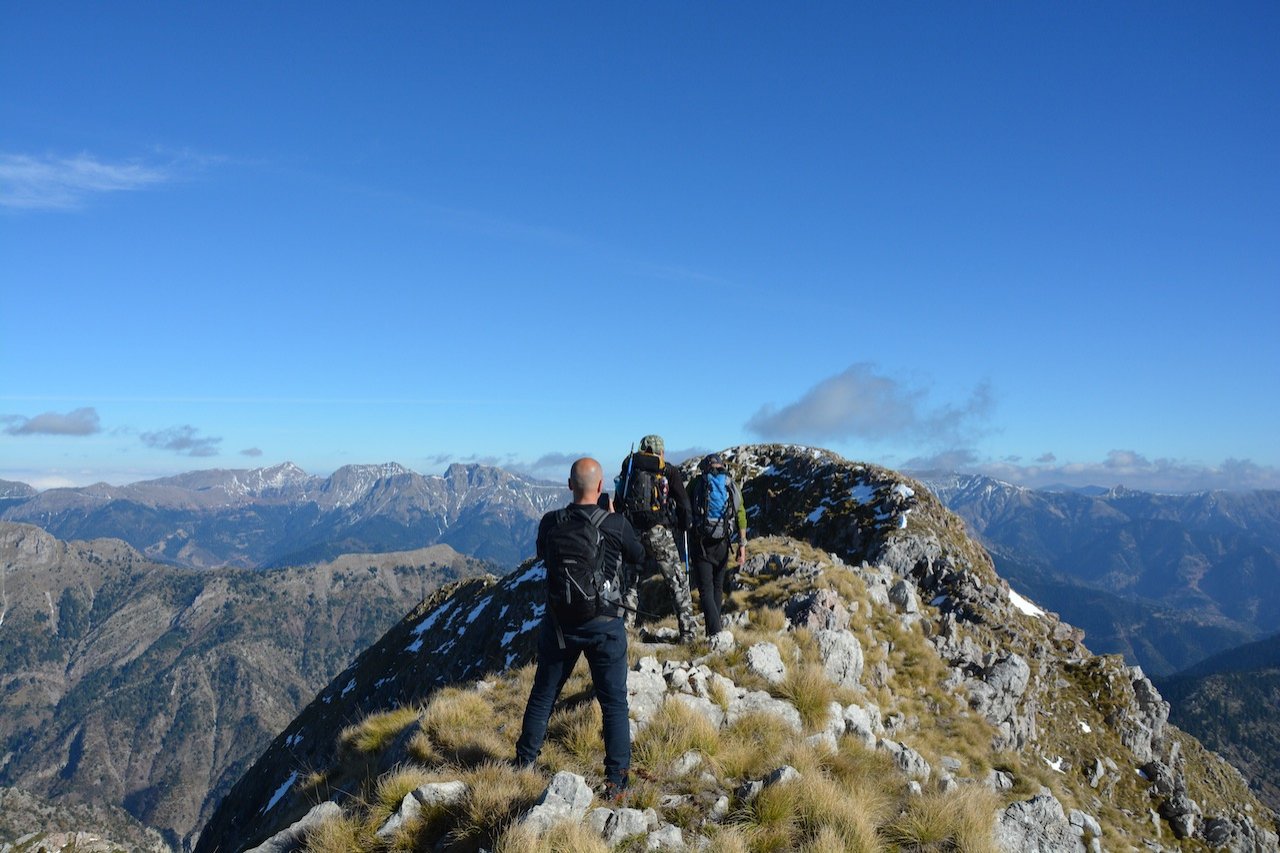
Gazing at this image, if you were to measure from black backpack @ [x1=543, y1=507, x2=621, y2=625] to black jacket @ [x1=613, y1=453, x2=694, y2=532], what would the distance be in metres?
4.18

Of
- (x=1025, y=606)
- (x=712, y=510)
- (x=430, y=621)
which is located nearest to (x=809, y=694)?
(x=712, y=510)

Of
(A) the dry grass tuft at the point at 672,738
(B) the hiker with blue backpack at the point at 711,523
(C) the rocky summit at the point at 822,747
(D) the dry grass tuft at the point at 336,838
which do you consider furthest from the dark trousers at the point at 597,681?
(B) the hiker with blue backpack at the point at 711,523

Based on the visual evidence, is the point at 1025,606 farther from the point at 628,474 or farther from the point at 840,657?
the point at 628,474

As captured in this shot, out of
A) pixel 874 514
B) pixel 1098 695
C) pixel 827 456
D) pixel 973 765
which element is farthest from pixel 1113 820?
pixel 827 456

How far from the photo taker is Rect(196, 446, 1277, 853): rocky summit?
7.29 metres

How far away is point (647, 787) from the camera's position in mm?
7891

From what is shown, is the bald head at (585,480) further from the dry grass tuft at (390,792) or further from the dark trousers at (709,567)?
the dark trousers at (709,567)

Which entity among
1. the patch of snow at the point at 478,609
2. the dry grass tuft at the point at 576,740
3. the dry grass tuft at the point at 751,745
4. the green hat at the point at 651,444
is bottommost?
the patch of snow at the point at 478,609

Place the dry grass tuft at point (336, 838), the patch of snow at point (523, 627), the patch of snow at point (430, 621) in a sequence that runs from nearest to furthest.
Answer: the dry grass tuft at point (336, 838) < the patch of snow at point (523, 627) < the patch of snow at point (430, 621)

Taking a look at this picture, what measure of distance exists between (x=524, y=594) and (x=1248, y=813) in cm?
3602

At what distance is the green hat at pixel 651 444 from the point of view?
12.7 meters

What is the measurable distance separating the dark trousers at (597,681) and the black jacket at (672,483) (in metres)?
4.53

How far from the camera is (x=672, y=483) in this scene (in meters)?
12.9

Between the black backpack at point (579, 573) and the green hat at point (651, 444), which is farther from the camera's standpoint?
the green hat at point (651, 444)
